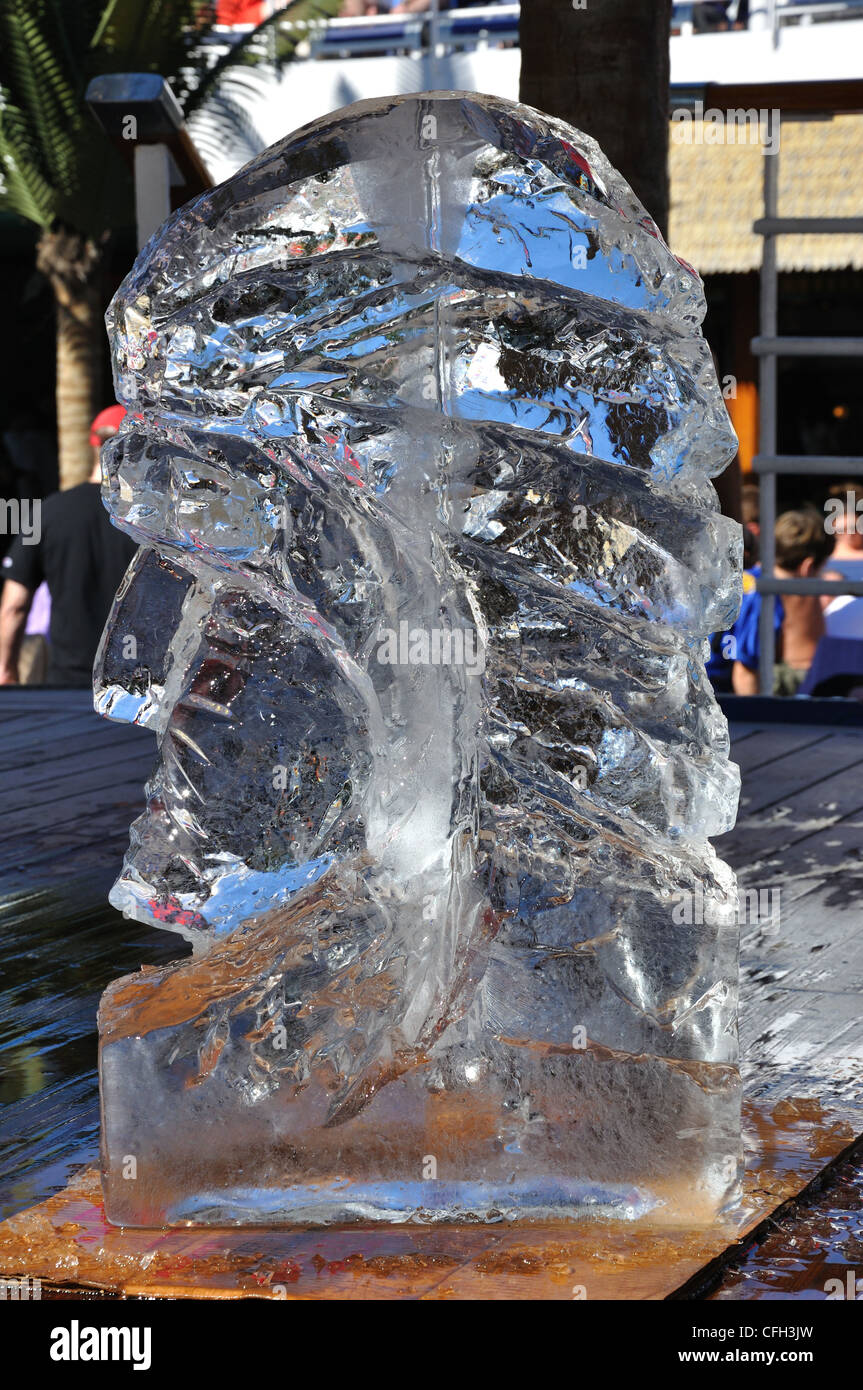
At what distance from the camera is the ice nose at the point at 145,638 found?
2.16m

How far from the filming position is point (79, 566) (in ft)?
18.8

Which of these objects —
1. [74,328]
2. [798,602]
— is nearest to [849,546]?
[798,602]

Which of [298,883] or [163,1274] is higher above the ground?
[298,883]

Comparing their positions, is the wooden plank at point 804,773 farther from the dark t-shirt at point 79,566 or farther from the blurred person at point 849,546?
the dark t-shirt at point 79,566

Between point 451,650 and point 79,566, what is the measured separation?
3888 millimetres

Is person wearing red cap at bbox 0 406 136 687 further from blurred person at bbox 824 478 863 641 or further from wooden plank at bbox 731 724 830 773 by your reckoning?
blurred person at bbox 824 478 863 641

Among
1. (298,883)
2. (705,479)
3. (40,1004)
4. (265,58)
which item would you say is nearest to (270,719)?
(298,883)

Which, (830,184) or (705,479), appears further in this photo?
(830,184)

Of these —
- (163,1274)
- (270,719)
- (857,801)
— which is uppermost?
(270,719)

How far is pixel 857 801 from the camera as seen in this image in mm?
3939

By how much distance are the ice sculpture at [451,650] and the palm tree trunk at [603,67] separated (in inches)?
86.7

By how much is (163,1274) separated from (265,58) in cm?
1034

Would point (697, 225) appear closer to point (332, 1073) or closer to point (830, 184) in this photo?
point (830, 184)

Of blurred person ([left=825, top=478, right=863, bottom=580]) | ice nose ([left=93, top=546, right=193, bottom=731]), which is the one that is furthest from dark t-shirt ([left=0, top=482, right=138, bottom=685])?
ice nose ([left=93, top=546, right=193, bottom=731])
